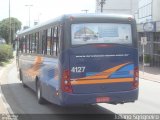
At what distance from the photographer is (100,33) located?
37.0ft

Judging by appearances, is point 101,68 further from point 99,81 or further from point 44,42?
point 44,42

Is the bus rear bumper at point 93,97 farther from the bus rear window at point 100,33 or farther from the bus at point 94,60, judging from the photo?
the bus rear window at point 100,33

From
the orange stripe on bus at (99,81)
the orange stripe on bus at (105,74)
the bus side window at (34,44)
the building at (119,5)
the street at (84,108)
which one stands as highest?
the building at (119,5)

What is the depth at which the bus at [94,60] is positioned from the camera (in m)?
11.0

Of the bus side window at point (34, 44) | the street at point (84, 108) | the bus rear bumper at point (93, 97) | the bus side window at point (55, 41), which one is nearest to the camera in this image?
the bus rear bumper at point (93, 97)

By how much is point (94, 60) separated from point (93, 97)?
3.13 feet

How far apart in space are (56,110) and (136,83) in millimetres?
3112

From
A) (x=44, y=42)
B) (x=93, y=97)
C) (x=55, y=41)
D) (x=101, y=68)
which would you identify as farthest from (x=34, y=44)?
(x=93, y=97)

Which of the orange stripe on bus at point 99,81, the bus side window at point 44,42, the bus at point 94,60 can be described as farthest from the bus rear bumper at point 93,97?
the bus side window at point 44,42

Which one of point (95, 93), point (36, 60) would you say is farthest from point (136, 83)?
point (36, 60)

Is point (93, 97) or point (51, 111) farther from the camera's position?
point (51, 111)

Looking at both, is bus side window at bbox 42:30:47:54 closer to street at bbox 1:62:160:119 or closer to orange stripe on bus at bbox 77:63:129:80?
street at bbox 1:62:160:119

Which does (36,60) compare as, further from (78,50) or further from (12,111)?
(78,50)

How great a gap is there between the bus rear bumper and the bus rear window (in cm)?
134
